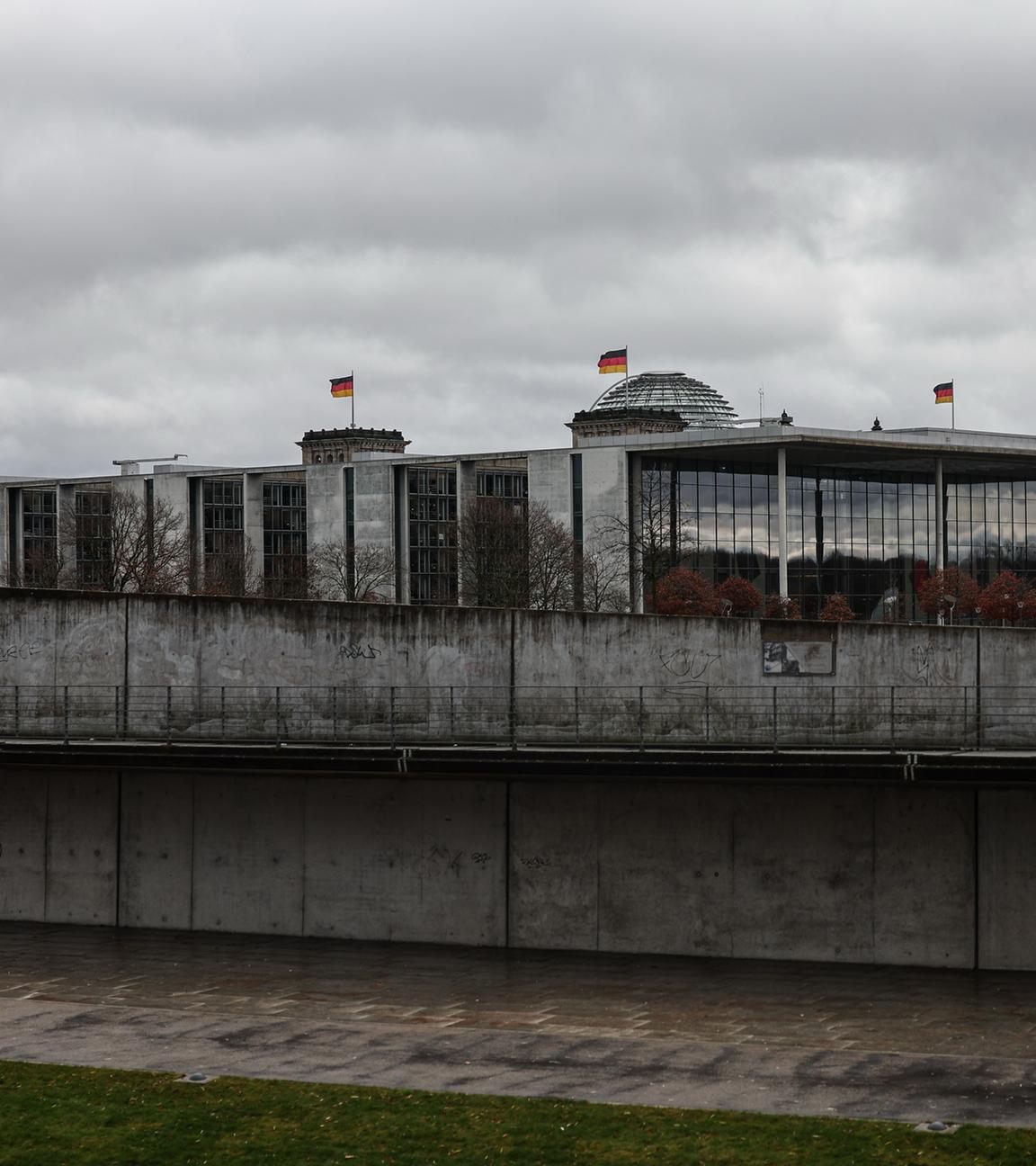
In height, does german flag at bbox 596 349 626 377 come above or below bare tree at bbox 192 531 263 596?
above

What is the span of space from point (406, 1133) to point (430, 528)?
92644mm

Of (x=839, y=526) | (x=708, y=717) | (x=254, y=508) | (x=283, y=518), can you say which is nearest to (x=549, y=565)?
(x=839, y=526)

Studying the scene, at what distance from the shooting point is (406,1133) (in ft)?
53.5

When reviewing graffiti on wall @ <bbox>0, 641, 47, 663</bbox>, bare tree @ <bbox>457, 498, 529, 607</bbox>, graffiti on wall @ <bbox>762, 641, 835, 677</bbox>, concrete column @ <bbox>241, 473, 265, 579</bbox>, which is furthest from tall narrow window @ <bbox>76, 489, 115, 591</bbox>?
graffiti on wall @ <bbox>762, 641, 835, 677</bbox>

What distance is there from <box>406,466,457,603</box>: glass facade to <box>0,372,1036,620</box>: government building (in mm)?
126

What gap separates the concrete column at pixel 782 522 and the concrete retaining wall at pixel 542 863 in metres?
67.0

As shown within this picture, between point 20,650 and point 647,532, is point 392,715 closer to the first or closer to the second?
point 20,650

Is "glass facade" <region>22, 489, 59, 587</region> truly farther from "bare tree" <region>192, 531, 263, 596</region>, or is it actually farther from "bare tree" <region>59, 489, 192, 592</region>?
"bare tree" <region>192, 531, 263, 596</region>

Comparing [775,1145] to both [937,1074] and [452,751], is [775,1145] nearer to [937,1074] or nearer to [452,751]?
[937,1074]

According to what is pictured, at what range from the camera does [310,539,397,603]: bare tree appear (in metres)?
94.4

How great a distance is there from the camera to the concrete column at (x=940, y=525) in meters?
96.0

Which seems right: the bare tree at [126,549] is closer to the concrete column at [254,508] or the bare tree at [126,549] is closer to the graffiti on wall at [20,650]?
the concrete column at [254,508]

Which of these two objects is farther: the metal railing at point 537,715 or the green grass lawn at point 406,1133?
the metal railing at point 537,715

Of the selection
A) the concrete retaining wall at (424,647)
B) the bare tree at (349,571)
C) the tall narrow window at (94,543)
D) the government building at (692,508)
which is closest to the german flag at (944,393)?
the government building at (692,508)
